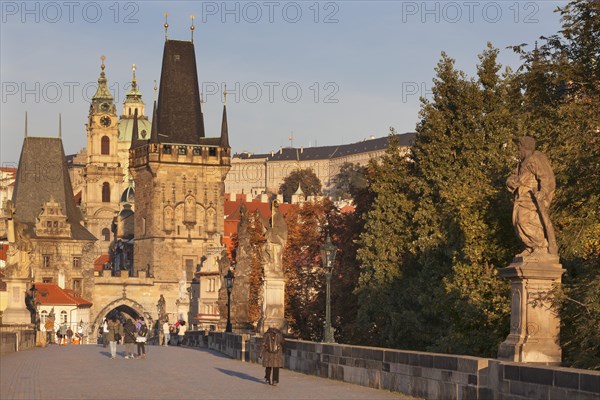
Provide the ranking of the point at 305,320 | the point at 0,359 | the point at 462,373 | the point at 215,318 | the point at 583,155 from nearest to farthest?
the point at 462,373
the point at 583,155
the point at 0,359
the point at 305,320
the point at 215,318

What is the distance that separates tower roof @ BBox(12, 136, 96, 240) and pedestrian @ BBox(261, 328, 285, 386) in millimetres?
127310

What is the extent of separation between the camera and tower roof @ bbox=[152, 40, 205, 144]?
147m

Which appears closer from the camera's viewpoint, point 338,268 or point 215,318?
point 338,268

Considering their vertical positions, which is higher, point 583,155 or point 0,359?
point 583,155

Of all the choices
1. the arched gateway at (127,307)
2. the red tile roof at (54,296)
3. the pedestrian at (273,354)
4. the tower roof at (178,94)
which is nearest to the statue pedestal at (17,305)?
the pedestrian at (273,354)

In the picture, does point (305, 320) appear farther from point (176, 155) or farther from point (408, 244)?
point (176, 155)

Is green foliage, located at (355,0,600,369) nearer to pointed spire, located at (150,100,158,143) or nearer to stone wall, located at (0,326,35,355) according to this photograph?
stone wall, located at (0,326,35,355)

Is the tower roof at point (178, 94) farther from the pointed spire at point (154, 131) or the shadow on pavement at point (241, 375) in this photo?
the shadow on pavement at point (241, 375)

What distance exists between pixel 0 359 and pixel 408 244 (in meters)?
18.0

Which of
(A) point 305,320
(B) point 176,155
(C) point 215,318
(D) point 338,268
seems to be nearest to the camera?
(D) point 338,268

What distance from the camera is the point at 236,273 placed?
46.2 meters

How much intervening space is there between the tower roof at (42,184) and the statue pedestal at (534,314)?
440 feet

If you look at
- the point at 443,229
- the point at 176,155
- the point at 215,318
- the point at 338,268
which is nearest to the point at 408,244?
the point at 443,229

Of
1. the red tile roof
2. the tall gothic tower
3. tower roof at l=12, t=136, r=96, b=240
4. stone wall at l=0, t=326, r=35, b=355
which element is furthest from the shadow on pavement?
tower roof at l=12, t=136, r=96, b=240
